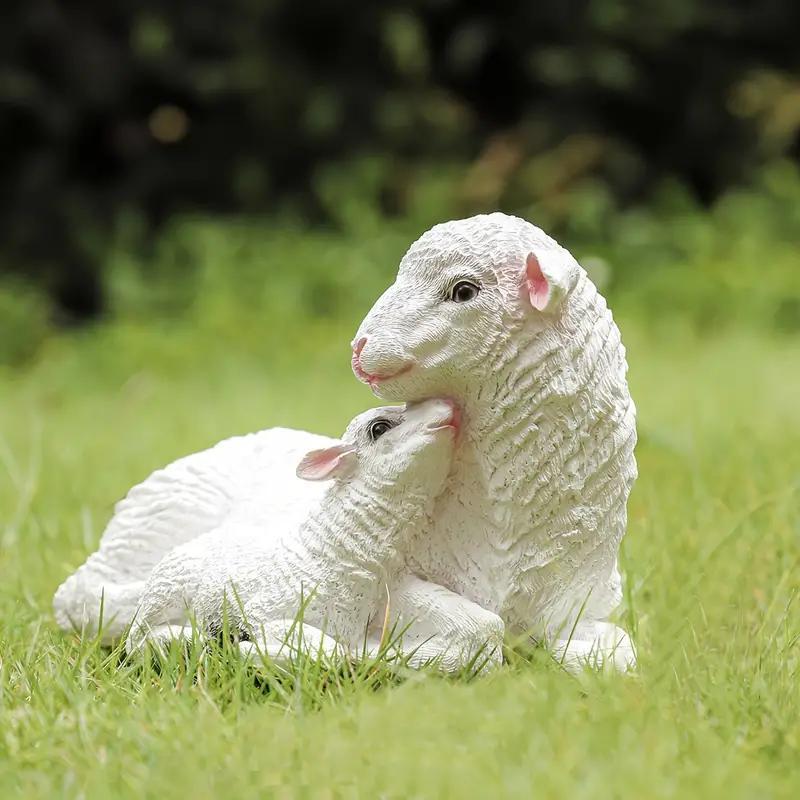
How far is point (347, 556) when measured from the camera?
2117mm

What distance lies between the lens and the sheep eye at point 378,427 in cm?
218

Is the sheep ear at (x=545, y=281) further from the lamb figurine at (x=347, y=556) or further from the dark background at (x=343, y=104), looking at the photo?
the dark background at (x=343, y=104)

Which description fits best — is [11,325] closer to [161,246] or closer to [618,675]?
[161,246]

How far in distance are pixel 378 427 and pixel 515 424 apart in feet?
0.79

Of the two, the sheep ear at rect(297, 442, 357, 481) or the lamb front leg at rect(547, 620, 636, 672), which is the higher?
the sheep ear at rect(297, 442, 357, 481)

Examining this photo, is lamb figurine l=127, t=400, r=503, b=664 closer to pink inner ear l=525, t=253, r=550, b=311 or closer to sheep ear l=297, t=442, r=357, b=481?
sheep ear l=297, t=442, r=357, b=481

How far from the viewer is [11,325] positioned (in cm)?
743

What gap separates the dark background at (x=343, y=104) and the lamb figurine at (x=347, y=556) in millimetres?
5840

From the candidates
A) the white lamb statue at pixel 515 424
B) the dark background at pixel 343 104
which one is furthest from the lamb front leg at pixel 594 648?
the dark background at pixel 343 104

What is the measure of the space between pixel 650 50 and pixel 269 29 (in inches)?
91.6

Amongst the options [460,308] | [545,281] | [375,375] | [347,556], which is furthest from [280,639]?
[545,281]

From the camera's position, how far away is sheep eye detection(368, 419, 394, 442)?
7.16 ft

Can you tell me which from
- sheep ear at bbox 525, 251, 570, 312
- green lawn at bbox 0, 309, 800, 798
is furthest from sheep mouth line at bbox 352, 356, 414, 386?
green lawn at bbox 0, 309, 800, 798

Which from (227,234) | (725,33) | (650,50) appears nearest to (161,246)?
(227,234)
